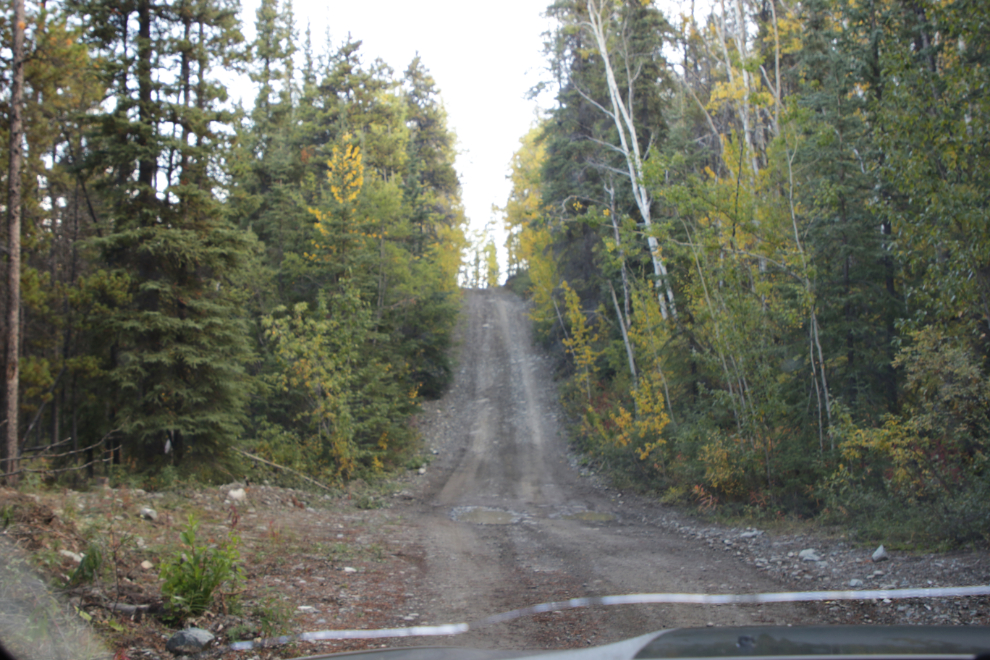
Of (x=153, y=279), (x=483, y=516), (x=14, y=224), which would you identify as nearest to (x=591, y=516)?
(x=483, y=516)

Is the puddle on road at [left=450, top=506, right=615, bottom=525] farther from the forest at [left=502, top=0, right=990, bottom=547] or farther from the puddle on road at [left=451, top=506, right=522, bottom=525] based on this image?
the forest at [left=502, top=0, right=990, bottom=547]

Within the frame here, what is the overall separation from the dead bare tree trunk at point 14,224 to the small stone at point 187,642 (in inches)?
329

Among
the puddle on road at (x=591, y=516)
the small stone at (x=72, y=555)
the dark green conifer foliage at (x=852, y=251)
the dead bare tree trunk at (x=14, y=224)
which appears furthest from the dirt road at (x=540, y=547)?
the dead bare tree trunk at (x=14, y=224)

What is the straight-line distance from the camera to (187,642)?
4.48 m

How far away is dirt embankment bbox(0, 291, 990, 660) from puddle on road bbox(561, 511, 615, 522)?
81 millimetres

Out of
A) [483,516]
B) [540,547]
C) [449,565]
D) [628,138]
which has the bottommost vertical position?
[483,516]

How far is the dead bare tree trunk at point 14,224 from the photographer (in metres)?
10.5

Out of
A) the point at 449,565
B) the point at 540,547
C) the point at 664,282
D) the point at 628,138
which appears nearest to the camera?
the point at 449,565

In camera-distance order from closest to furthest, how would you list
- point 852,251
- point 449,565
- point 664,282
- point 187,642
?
point 187,642, point 449,565, point 852,251, point 664,282

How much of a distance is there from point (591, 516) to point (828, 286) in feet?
21.5

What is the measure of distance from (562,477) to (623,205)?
900cm

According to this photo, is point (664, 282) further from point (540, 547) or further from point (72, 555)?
point (72, 555)

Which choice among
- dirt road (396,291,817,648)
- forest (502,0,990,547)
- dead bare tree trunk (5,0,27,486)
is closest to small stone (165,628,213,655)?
dirt road (396,291,817,648)

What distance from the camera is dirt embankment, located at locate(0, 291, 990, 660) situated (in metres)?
4.96
